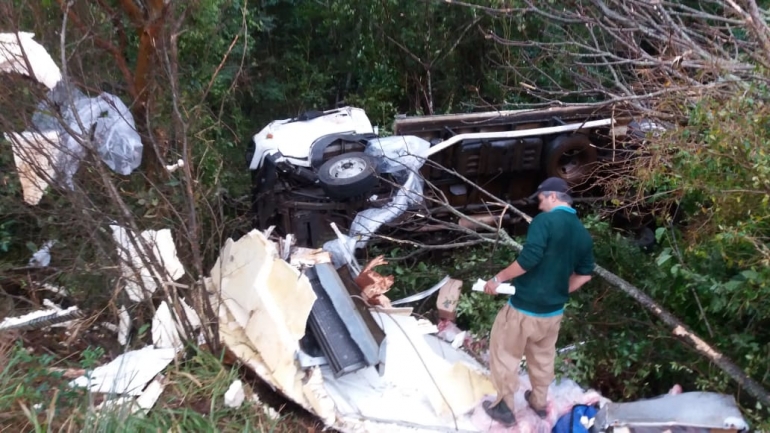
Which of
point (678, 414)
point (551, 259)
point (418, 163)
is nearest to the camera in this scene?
point (678, 414)

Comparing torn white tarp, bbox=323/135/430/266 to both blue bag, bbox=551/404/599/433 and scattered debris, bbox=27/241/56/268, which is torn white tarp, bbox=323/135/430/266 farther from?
scattered debris, bbox=27/241/56/268

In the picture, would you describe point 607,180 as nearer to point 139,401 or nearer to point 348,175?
point 348,175

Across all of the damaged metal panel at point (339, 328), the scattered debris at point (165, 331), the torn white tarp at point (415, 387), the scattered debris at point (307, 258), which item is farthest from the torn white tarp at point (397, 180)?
the scattered debris at point (165, 331)

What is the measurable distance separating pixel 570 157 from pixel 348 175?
84.1 inches

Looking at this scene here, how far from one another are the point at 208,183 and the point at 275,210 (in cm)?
88

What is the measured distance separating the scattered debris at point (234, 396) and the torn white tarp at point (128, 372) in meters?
0.49

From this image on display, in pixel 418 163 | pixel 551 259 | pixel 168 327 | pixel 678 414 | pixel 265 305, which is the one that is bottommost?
pixel 678 414

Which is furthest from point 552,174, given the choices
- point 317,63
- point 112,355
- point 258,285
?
point 317,63

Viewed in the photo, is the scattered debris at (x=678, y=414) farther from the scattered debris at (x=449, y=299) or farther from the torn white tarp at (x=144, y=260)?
the torn white tarp at (x=144, y=260)

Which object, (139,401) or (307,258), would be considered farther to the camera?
(307,258)

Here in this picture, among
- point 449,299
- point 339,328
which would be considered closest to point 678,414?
point 449,299

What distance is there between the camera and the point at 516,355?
3.64 metres

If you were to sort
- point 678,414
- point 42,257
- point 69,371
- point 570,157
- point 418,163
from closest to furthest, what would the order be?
point 678,414
point 69,371
point 42,257
point 418,163
point 570,157

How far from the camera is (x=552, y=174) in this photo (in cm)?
551
